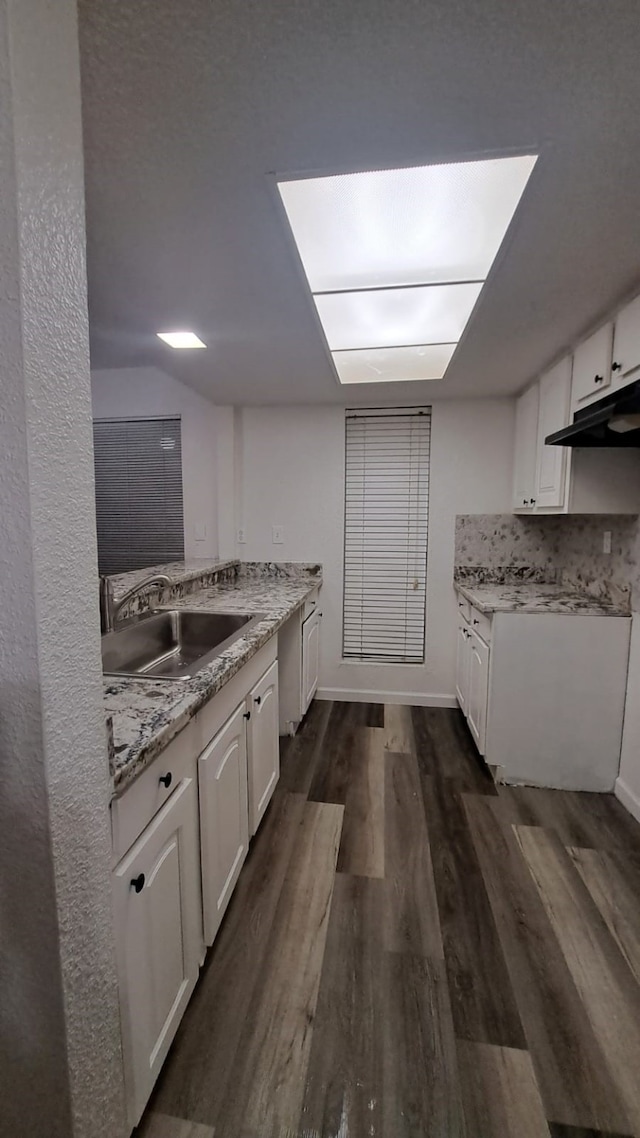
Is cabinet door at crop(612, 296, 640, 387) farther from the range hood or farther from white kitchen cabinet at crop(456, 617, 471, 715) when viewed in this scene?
white kitchen cabinet at crop(456, 617, 471, 715)

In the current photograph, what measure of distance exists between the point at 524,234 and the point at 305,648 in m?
2.20

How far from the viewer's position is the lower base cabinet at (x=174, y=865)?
0.88m

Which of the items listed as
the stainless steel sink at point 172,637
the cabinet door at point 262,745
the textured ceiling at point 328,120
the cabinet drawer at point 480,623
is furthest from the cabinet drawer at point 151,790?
the cabinet drawer at point 480,623

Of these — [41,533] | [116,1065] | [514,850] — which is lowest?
[514,850]

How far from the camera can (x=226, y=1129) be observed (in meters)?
0.99

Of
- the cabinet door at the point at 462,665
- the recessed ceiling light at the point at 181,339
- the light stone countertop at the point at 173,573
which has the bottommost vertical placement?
the cabinet door at the point at 462,665

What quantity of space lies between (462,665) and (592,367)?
6.18ft

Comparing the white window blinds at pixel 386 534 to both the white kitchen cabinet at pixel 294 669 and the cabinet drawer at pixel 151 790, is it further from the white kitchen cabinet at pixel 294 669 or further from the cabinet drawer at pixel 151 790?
the cabinet drawer at pixel 151 790

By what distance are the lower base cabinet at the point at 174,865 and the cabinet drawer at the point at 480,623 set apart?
4.45ft

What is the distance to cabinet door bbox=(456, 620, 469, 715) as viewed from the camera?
286cm

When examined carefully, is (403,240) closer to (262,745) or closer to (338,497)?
(262,745)

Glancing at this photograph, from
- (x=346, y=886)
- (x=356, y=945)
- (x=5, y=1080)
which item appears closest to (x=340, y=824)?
(x=346, y=886)

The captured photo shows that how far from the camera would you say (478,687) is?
8.34ft

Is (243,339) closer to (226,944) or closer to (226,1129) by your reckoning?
(226,944)
